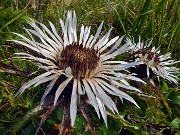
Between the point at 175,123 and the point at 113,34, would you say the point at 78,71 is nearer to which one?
the point at 175,123

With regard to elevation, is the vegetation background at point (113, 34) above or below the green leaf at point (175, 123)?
above

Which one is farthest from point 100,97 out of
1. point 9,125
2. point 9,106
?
point 9,106

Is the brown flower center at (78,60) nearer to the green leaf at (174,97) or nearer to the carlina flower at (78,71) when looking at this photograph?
the carlina flower at (78,71)

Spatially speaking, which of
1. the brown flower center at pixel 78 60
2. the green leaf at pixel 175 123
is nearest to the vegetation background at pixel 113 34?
the green leaf at pixel 175 123

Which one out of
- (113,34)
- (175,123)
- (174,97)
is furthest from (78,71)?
(113,34)

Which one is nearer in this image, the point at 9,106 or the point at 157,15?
the point at 9,106

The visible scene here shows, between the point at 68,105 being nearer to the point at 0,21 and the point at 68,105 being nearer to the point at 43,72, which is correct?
the point at 43,72
